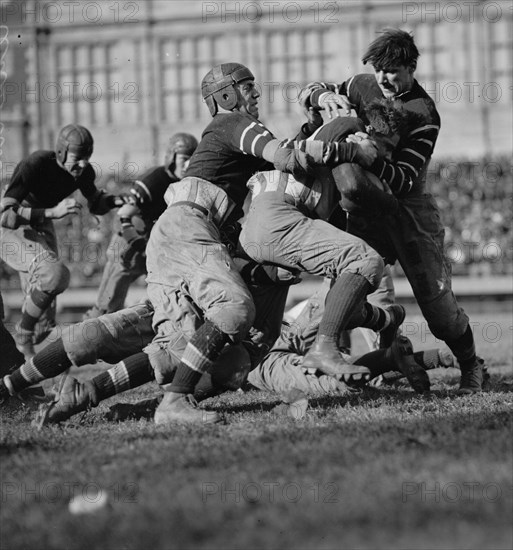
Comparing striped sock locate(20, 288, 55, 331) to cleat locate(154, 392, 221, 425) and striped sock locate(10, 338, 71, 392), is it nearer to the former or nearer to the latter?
striped sock locate(10, 338, 71, 392)

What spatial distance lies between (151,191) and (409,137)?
134 inches

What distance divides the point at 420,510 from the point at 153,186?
5997 mm

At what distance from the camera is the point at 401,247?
21.4 feet

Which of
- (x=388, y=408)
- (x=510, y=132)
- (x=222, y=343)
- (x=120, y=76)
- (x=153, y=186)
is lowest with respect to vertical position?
(x=388, y=408)

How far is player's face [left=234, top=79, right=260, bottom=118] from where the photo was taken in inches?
238

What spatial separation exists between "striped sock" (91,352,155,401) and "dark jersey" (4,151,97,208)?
3496mm

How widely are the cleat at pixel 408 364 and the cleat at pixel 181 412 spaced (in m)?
1.43

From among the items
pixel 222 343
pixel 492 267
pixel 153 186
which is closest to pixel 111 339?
pixel 222 343

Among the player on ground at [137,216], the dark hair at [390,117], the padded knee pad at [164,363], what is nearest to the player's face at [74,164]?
the player on ground at [137,216]

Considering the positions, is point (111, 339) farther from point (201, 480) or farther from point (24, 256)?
point (24, 256)

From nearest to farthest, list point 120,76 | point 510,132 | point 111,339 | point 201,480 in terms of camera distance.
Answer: point 201,480
point 111,339
point 510,132
point 120,76

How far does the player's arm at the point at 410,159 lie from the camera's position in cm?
615

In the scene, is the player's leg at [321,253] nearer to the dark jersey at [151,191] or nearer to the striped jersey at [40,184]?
the dark jersey at [151,191]

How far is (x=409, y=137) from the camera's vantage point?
20.6 ft
